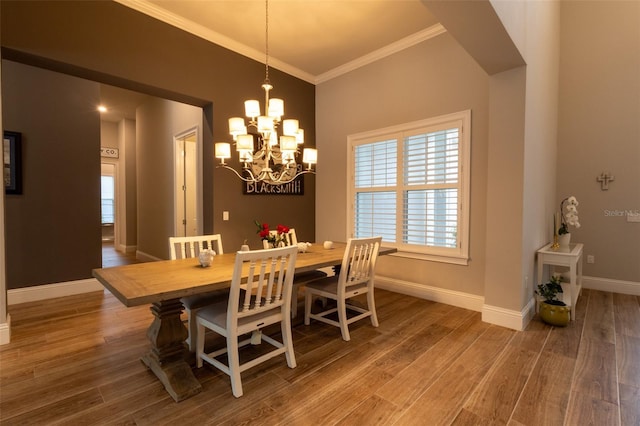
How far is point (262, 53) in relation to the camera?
4.18 m

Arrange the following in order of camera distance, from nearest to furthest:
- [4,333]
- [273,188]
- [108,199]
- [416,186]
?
[4,333], [416,186], [273,188], [108,199]

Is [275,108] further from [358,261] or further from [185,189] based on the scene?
[185,189]

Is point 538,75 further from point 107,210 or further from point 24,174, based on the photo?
point 107,210

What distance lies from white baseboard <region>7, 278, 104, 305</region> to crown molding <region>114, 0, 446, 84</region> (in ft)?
10.9

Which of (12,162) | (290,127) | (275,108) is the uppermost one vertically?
(275,108)

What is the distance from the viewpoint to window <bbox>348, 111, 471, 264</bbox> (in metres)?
3.49

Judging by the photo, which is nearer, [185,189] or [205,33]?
[205,33]

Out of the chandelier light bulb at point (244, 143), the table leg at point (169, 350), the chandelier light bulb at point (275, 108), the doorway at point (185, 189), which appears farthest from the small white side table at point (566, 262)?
the doorway at point (185, 189)

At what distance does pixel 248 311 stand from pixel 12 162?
3.70 meters

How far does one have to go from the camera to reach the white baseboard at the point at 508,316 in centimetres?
288

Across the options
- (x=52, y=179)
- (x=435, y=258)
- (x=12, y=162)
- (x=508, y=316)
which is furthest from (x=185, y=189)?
(x=508, y=316)

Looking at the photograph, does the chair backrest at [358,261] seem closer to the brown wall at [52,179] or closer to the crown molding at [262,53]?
the crown molding at [262,53]

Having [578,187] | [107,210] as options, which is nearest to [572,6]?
[578,187]

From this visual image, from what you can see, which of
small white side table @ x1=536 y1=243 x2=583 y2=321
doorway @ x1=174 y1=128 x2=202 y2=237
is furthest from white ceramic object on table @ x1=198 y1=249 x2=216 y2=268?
small white side table @ x1=536 y1=243 x2=583 y2=321
